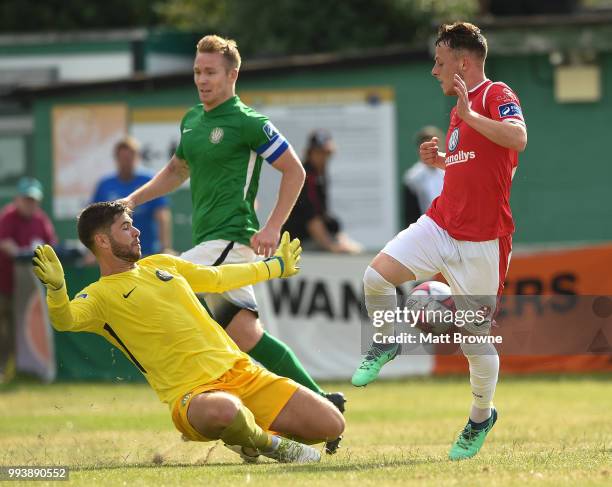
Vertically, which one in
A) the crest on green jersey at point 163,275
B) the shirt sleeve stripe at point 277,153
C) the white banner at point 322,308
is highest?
the shirt sleeve stripe at point 277,153

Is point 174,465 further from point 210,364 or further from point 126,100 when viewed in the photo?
point 126,100

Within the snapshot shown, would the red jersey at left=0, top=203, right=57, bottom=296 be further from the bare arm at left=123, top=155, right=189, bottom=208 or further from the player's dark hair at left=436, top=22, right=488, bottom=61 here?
the player's dark hair at left=436, top=22, right=488, bottom=61

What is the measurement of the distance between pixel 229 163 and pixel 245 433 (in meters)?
2.09

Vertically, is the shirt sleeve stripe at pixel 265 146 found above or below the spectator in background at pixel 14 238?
above

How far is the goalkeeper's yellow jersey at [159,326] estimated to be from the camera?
27.2 ft

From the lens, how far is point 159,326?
8328mm

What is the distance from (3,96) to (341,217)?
5.27 m

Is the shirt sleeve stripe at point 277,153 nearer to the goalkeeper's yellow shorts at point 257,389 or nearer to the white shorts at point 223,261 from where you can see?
the white shorts at point 223,261

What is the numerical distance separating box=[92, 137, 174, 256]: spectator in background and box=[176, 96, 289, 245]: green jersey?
613 cm

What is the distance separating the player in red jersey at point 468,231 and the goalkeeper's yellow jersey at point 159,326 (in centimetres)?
93

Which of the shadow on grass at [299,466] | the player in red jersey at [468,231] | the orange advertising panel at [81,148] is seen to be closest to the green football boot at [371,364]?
the player in red jersey at [468,231]

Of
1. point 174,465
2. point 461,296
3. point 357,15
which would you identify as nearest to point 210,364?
point 174,465

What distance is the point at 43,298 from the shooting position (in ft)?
54.7

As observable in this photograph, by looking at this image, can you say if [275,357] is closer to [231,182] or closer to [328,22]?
[231,182]
